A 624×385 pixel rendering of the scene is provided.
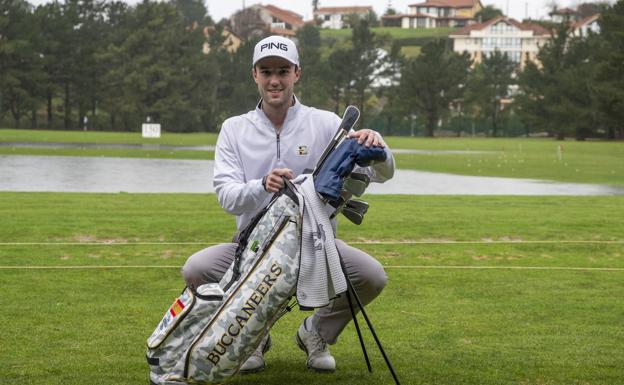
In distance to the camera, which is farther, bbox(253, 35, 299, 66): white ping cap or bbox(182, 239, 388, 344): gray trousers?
bbox(182, 239, 388, 344): gray trousers

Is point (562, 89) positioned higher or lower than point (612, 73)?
lower

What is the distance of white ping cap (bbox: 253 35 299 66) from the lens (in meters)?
5.93

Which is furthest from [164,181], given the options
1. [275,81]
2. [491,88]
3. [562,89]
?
[491,88]

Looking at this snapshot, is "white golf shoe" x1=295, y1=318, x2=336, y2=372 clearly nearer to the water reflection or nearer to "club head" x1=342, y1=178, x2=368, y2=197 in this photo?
"club head" x1=342, y1=178, x2=368, y2=197

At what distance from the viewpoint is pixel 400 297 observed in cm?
896

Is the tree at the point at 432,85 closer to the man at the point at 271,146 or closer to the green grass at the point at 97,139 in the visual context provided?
the green grass at the point at 97,139

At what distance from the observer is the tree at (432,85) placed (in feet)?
375

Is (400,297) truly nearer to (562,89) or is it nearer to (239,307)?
(239,307)

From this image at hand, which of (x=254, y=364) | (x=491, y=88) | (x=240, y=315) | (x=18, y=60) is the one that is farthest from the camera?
(x=491, y=88)

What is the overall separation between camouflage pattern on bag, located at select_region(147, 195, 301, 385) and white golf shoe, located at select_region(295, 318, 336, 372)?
972 mm

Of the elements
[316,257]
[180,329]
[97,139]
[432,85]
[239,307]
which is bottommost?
[97,139]

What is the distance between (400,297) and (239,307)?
3.83m

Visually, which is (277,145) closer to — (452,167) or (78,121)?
(452,167)

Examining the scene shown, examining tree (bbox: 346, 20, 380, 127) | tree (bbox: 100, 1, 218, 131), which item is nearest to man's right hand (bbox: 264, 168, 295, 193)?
tree (bbox: 100, 1, 218, 131)
